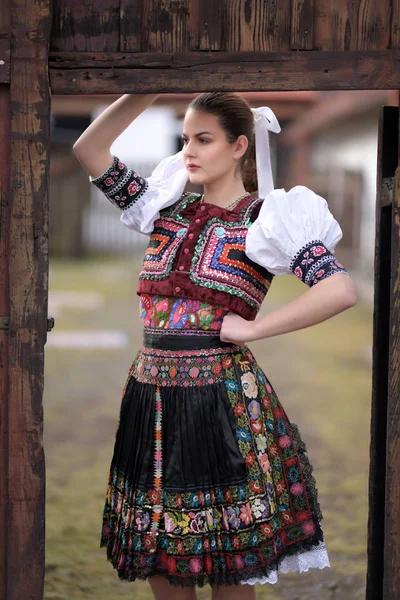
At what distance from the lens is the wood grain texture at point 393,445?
9.05ft

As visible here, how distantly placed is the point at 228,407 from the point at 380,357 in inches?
24.1

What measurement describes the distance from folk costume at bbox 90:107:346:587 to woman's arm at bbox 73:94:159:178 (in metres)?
0.07

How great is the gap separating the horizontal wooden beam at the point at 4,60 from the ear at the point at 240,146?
29.7 inches

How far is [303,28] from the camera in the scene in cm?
271

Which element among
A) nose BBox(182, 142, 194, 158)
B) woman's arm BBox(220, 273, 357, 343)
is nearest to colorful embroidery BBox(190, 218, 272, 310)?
woman's arm BBox(220, 273, 357, 343)

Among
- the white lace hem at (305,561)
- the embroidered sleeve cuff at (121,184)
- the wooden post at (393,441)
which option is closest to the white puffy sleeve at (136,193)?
the embroidered sleeve cuff at (121,184)

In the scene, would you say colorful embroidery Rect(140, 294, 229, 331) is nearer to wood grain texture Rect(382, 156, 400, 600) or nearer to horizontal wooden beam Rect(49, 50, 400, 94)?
wood grain texture Rect(382, 156, 400, 600)

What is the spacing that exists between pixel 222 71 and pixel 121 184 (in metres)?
0.54

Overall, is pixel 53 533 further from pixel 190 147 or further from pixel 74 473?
pixel 190 147

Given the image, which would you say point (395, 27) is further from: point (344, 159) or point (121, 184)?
point (344, 159)

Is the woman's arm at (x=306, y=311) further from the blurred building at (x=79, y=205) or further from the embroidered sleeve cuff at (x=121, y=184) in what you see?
the blurred building at (x=79, y=205)

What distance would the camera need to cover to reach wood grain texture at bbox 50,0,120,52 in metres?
2.72

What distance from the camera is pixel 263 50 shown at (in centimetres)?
271

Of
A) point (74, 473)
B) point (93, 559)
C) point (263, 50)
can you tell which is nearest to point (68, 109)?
point (74, 473)
